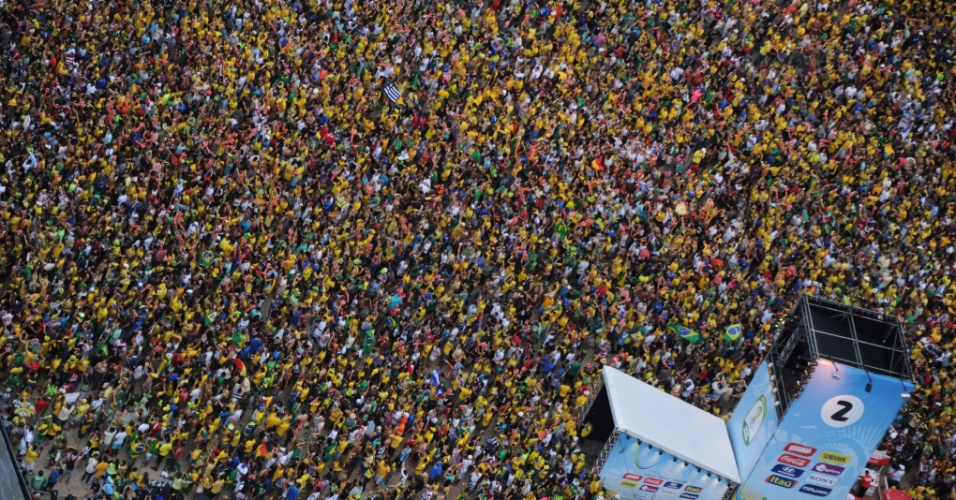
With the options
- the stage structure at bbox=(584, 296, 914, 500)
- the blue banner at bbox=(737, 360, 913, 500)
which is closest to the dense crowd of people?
the stage structure at bbox=(584, 296, 914, 500)

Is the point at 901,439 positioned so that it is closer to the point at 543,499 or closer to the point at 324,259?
the point at 543,499

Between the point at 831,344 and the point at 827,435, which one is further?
the point at 827,435

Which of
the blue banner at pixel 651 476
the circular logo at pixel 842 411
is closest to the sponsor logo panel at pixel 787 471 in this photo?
the blue banner at pixel 651 476

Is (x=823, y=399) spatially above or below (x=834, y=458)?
above

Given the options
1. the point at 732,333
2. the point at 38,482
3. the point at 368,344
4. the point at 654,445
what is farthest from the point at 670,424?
the point at 38,482

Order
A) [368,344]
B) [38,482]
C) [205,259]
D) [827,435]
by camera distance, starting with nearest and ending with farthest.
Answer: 1. [38,482]
2. [827,435]
3. [368,344]
4. [205,259]

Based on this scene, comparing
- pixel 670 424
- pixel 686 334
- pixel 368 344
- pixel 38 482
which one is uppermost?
pixel 686 334

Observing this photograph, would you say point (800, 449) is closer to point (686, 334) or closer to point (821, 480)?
point (821, 480)

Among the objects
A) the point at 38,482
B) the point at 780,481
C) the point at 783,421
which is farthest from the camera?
the point at 780,481
